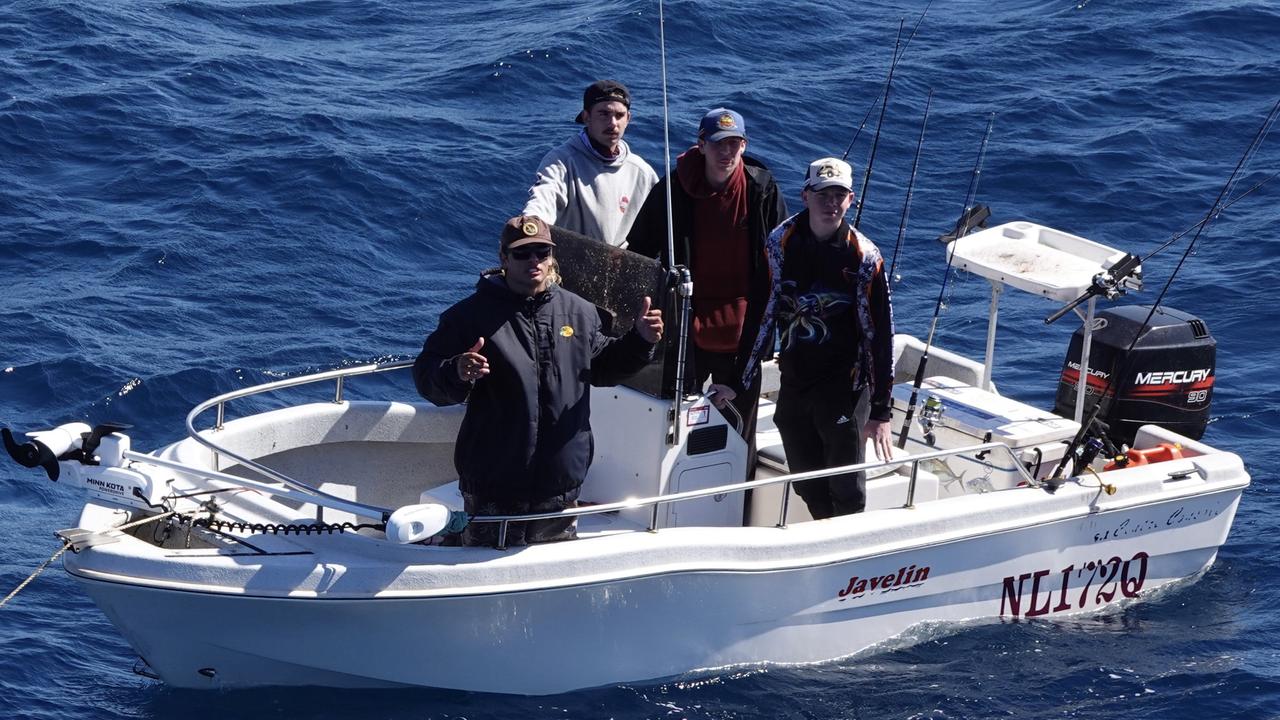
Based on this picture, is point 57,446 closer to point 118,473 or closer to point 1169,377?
point 118,473

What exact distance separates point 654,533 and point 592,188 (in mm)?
1625

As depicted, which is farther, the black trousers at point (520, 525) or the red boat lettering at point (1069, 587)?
the red boat lettering at point (1069, 587)

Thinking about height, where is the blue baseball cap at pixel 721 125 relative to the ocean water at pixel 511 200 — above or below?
above

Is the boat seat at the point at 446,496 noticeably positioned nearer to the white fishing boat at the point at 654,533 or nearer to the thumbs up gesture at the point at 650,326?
the white fishing boat at the point at 654,533

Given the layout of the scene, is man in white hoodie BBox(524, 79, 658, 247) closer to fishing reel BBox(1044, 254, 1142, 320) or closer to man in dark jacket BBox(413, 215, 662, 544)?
man in dark jacket BBox(413, 215, 662, 544)

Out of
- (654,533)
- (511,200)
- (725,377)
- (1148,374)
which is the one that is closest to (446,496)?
(654,533)

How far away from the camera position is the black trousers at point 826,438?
22.4 ft

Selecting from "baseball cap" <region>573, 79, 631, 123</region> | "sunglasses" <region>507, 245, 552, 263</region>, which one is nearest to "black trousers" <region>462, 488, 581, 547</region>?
"sunglasses" <region>507, 245, 552, 263</region>

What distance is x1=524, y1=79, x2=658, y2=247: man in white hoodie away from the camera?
6.82 metres

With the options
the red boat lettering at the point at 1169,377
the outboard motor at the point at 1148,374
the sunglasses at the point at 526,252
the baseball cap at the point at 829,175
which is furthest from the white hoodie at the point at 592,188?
the red boat lettering at the point at 1169,377

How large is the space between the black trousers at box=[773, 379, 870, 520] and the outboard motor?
1972 millimetres

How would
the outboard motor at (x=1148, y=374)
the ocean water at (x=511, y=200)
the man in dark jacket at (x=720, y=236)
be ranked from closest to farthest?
the man in dark jacket at (x=720, y=236), the ocean water at (x=511, y=200), the outboard motor at (x=1148, y=374)

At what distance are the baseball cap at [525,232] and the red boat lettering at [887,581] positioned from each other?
2.28 meters

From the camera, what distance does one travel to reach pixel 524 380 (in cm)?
580
